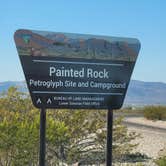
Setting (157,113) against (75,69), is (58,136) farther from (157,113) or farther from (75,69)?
(157,113)

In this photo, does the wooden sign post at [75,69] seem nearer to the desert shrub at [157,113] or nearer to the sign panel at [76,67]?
the sign panel at [76,67]

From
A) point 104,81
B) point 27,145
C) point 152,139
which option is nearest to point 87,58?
point 104,81

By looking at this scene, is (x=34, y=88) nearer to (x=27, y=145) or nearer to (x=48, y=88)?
(x=48, y=88)

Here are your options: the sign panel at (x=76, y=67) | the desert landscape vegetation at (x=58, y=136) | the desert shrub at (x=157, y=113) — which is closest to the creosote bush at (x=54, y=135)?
the desert landscape vegetation at (x=58, y=136)

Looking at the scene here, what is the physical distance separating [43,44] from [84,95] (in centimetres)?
120

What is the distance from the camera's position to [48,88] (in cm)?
980

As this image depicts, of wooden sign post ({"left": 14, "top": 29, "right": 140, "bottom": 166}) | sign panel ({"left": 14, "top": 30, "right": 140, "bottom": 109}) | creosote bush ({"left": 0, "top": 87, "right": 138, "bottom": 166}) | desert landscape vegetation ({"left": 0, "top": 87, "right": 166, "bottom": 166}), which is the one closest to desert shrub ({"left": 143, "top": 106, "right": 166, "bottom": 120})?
desert landscape vegetation ({"left": 0, "top": 87, "right": 166, "bottom": 166})

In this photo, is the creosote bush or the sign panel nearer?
the sign panel

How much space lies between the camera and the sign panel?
31.7 feet

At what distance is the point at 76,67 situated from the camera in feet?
32.9

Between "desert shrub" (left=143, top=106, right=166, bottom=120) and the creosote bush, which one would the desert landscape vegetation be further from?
"desert shrub" (left=143, top=106, right=166, bottom=120)

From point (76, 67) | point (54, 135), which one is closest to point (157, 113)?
point (54, 135)

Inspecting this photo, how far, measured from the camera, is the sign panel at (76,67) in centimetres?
966

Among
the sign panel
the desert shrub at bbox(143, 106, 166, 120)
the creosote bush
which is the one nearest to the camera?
the sign panel
